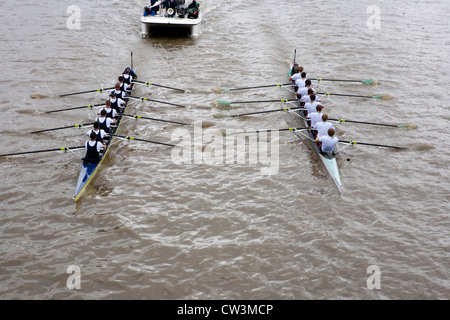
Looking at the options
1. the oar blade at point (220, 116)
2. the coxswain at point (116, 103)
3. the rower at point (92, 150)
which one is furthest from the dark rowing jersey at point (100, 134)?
the oar blade at point (220, 116)

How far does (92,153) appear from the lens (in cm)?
1129

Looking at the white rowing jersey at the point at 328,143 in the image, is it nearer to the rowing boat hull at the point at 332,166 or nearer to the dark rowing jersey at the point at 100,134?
the rowing boat hull at the point at 332,166

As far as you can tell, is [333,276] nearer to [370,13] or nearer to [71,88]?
[71,88]

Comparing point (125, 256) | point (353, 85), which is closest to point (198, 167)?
point (125, 256)

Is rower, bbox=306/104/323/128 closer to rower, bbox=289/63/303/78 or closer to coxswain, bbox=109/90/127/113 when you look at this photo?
rower, bbox=289/63/303/78

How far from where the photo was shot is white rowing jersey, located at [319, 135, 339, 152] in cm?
1198

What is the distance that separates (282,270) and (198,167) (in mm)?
4453

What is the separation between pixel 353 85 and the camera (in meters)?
17.6

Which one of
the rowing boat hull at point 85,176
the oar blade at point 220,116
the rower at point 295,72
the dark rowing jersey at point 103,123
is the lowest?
the rowing boat hull at point 85,176

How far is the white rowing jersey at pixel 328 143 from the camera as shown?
12.0 meters

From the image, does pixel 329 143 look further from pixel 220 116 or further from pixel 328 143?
pixel 220 116

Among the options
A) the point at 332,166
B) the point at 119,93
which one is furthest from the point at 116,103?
the point at 332,166

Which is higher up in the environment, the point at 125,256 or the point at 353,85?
the point at 353,85
